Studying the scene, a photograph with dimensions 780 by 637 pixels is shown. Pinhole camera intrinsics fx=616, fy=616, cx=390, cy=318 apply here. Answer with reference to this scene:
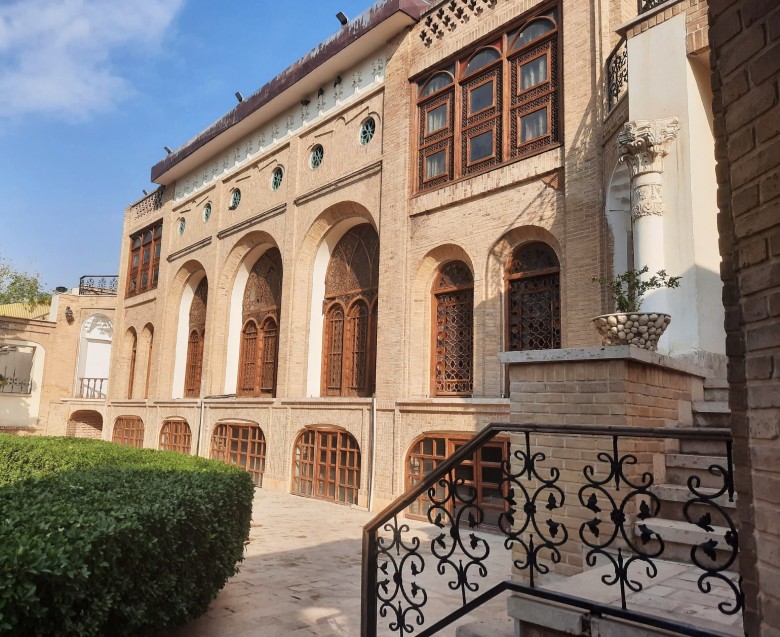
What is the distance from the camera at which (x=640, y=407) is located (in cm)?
448

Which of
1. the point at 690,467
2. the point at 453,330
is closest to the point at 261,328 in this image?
the point at 453,330

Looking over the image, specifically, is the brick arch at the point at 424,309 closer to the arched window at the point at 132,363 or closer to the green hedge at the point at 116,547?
the green hedge at the point at 116,547

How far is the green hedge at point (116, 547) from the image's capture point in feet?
9.77

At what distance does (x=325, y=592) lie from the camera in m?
5.96

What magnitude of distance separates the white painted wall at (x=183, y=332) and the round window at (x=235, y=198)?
300 centimetres

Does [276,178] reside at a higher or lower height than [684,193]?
higher

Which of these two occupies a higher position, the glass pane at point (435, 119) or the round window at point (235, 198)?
the round window at point (235, 198)

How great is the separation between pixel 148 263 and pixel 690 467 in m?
20.8

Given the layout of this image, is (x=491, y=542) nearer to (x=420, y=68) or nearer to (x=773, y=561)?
(x=773, y=561)

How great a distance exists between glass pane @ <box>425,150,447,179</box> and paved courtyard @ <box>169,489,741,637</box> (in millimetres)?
6217

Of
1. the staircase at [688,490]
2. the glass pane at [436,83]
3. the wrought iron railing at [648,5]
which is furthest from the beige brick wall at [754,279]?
the glass pane at [436,83]

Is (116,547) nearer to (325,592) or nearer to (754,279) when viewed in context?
(325,592)

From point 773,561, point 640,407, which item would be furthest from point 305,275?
point 773,561

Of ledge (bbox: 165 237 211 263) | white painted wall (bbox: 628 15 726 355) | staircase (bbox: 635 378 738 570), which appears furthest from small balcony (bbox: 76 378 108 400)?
staircase (bbox: 635 378 738 570)
